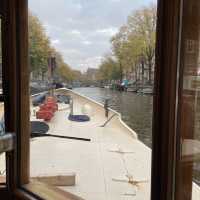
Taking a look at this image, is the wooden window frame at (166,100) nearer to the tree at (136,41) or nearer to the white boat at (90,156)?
the tree at (136,41)

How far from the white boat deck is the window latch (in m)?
0.22

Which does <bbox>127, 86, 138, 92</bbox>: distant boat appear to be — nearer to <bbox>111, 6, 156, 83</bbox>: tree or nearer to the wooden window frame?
<bbox>111, 6, 156, 83</bbox>: tree

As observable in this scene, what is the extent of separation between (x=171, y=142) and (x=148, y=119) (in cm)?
27

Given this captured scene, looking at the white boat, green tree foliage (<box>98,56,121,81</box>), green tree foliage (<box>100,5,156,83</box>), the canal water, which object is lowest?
the white boat

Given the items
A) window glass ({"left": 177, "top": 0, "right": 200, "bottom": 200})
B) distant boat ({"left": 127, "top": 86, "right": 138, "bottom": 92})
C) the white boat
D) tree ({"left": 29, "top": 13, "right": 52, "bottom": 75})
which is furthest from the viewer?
tree ({"left": 29, "top": 13, "right": 52, "bottom": 75})

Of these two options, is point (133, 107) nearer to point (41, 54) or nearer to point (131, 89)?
point (131, 89)

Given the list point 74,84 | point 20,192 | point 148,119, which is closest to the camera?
point 148,119

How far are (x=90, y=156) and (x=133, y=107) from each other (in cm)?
70

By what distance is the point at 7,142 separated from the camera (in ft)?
5.47

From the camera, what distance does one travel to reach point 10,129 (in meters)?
1.72

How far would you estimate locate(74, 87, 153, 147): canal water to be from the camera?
1.24 meters

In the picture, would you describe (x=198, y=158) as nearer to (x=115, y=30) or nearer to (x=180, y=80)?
(x=180, y=80)

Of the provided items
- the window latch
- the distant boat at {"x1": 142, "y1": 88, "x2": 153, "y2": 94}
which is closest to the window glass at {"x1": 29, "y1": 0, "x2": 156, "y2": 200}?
the distant boat at {"x1": 142, "y1": 88, "x2": 153, "y2": 94}

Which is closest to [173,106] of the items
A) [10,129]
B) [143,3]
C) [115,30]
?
[143,3]
